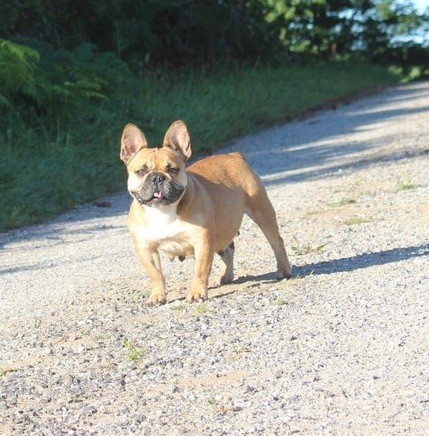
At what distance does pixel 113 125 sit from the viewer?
53.2ft

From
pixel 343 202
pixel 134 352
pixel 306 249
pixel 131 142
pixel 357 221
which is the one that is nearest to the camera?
pixel 134 352

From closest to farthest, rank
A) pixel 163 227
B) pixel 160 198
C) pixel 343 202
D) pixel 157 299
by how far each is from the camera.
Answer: pixel 160 198 < pixel 163 227 < pixel 157 299 < pixel 343 202

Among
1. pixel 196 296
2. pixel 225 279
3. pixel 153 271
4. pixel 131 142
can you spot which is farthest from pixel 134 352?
pixel 225 279

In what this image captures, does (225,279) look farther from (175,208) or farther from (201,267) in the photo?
(175,208)

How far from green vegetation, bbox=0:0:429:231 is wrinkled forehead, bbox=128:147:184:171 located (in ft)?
13.4

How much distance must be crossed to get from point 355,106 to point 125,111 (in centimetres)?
1036

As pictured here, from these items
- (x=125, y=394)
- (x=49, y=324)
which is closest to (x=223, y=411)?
(x=125, y=394)

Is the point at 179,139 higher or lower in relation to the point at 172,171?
higher

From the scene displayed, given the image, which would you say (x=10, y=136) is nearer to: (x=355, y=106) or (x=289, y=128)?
(x=289, y=128)

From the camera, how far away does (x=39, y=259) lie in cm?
962

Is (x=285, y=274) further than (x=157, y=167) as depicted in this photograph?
Yes

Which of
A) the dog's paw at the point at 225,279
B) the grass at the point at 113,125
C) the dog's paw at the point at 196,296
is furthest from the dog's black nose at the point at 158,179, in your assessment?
the grass at the point at 113,125

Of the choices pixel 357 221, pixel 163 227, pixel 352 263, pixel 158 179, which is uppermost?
pixel 158 179

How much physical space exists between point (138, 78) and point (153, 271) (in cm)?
1508
